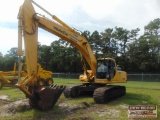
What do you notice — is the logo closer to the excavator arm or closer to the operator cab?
the excavator arm

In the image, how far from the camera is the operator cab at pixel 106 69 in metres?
13.9

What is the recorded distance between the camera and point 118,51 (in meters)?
62.6

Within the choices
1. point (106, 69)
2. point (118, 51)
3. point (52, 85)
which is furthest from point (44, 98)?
point (118, 51)

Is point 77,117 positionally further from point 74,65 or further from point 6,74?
point 74,65

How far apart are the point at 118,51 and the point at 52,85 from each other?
173 feet

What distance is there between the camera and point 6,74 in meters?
20.4

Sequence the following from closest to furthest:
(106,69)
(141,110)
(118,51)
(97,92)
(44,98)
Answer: (141,110) < (44,98) < (97,92) < (106,69) < (118,51)

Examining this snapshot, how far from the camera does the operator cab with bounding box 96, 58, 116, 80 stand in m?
13.9

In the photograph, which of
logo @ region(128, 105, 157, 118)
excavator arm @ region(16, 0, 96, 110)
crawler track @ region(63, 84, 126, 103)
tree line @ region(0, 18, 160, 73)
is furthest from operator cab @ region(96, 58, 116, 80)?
tree line @ region(0, 18, 160, 73)

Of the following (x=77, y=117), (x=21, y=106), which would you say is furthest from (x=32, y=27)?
(x=77, y=117)

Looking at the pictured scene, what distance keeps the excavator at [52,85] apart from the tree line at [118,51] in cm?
4072

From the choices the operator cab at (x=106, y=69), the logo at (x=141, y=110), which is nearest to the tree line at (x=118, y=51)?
the operator cab at (x=106, y=69)

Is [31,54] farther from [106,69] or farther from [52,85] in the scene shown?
[106,69]

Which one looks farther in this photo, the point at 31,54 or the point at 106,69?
the point at 106,69
